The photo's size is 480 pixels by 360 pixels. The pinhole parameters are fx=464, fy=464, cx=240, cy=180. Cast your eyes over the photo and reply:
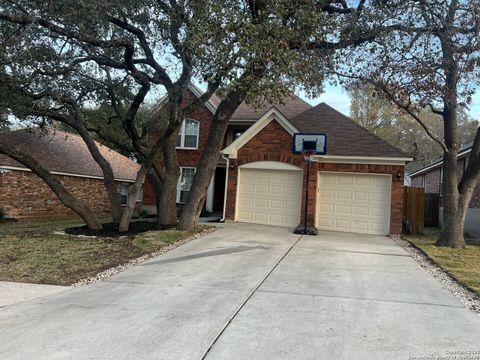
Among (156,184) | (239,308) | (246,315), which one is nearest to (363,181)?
(156,184)

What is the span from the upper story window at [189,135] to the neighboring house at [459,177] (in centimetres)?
1300

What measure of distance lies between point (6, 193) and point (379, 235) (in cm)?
1549

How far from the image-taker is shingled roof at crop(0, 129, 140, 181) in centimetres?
2198

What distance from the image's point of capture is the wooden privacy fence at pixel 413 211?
58.0ft

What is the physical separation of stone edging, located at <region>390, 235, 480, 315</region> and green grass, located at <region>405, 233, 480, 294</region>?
0.09 metres

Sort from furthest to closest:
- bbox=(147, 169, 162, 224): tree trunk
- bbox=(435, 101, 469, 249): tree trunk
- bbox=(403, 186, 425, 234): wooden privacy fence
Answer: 1. bbox=(403, 186, 425, 234): wooden privacy fence
2. bbox=(147, 169, 162, 224): tree trunk
3. bbox=(435, 101, 469, 249): tree trunk

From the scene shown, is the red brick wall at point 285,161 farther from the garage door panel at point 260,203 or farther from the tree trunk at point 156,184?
the tree trunk at point 156,184

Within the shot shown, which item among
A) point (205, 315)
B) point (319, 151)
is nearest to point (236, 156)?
point (319, 151)

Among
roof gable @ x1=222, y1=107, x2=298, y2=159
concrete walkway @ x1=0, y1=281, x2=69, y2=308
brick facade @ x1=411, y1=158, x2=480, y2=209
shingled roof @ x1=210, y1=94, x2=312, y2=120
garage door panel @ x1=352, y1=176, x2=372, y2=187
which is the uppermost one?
shingled roof @ x1=210, y1=94, x2=312, y2=120

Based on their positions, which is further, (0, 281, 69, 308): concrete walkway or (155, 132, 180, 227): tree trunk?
(155, 132, 180, 227): tree trunk

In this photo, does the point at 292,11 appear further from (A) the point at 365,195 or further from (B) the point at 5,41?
(A) the point at 365,195

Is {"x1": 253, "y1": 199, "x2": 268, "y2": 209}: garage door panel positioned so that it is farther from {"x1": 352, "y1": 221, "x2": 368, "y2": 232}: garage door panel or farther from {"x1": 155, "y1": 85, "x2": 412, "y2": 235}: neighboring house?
{"x1": 352, "y1": 221, "x2": 368, "y2": 232}: garage door panel

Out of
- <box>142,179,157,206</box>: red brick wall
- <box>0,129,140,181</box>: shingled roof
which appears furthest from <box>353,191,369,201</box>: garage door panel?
<box>0,129,140,181</box>: shingled roof

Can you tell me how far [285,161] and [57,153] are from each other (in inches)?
511
